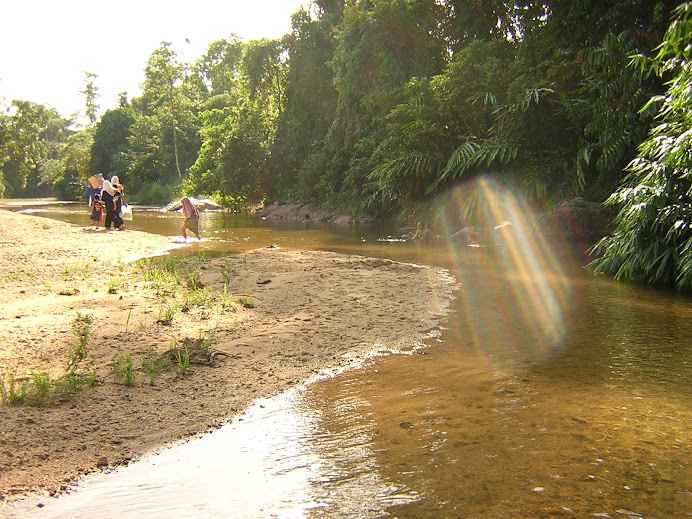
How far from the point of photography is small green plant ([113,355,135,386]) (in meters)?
4.34

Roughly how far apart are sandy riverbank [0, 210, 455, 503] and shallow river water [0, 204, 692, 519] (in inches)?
11.5

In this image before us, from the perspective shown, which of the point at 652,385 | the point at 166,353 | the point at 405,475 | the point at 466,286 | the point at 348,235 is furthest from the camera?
the point at 348,235

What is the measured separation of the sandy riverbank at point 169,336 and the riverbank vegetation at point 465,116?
369 cm

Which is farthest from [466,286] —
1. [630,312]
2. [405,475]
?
[405,475]

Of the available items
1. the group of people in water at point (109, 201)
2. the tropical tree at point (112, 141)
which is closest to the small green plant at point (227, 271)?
the group of people in water at point (109, 201)

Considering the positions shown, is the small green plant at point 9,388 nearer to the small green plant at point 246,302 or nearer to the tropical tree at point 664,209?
the small green plant at point 246,302

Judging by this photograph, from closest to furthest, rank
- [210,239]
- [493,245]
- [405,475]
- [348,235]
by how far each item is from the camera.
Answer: [405,475]
[493,245]
[210,239]
[348,235]

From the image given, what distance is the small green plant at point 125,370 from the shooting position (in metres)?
4.34

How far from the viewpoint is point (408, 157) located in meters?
18.7

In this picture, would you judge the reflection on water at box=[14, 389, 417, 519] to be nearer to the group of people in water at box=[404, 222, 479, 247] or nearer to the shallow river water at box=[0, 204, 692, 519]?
the shallow river water at box=[0, 204, 692, 519]

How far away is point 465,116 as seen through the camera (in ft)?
63.6

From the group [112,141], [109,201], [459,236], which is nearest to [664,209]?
[459,236]

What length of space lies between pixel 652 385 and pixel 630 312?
114 inches

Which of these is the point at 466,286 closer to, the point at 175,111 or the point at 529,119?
the point at 529,119
